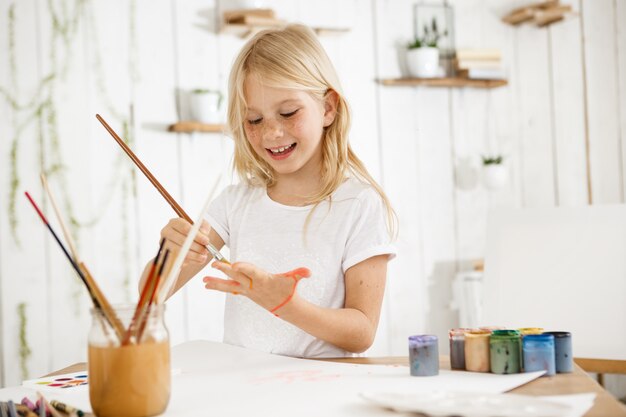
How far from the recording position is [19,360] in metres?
2.46

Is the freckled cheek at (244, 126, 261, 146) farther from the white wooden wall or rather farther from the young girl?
the white wooden wall

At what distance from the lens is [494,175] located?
298cm

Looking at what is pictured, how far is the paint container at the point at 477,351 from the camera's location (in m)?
0.90

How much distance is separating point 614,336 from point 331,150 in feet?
2.41

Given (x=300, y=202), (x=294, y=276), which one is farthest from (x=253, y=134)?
(x=294, y=276)

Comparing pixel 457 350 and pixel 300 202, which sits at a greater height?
pixel 300 202

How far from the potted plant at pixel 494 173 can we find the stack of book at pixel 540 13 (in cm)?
61

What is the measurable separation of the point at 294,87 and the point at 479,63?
183 centimetres

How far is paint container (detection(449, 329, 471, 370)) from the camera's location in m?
0.93

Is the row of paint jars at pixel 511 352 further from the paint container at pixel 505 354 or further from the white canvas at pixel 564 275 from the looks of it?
the white canvas at pixel 564 275

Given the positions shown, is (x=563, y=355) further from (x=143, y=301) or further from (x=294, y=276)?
(x=143, y=301)

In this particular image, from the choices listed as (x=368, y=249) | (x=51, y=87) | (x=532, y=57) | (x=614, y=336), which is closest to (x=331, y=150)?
(x=368, y=249)

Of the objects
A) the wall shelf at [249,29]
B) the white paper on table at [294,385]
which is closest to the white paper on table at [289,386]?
the white paper on table at [294,385]

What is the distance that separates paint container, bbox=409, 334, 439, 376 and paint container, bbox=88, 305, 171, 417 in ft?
1.05
